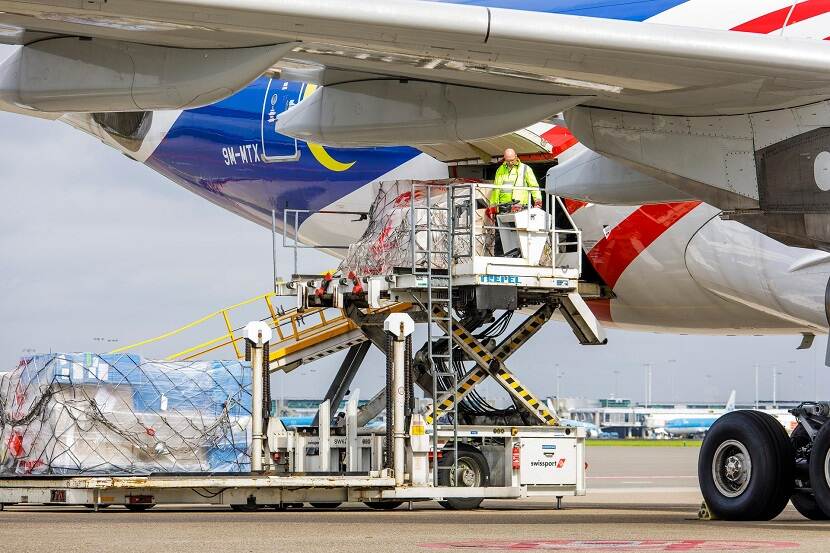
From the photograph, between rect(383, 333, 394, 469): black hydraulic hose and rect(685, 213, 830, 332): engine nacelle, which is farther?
rect(383, 333, 394, 469): black hydraulic hose

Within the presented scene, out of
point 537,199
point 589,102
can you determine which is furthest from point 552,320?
point 589,102

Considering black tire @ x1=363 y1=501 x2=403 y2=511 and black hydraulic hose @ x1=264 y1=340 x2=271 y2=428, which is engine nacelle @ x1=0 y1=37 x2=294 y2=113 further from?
black tire @ x1=363 y1=501 x2=403 y2=511

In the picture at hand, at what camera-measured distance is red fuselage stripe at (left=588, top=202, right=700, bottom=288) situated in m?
16.8

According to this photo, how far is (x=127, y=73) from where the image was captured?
9750 millimetres

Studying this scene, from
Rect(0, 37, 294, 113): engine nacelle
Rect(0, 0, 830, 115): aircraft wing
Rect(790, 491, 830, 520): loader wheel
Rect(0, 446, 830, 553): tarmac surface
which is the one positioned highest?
Rect(0, 0, 830, 115): aircraft wing

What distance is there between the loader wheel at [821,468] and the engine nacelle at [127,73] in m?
6.27

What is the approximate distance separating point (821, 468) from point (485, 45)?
5.38 metres

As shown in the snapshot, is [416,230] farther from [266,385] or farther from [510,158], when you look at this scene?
[266,385]

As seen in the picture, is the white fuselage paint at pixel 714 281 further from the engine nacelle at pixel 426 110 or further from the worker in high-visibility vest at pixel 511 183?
the engine nacelle at pixel 426 110

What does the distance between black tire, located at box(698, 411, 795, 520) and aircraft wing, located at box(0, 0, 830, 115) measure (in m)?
3.47

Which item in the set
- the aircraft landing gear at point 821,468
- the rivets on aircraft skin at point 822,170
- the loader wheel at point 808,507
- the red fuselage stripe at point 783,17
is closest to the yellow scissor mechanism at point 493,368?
the loader wheel at point 808,507

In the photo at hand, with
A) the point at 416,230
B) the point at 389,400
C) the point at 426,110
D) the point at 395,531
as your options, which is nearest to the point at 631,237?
the point at 416,230

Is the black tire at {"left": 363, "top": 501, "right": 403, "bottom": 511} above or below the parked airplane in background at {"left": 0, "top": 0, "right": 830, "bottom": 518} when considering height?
below

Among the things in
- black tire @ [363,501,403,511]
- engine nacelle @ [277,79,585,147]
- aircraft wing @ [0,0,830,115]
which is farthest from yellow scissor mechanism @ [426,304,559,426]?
aircraft wing @ [0,0,830,115]
